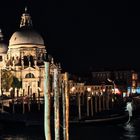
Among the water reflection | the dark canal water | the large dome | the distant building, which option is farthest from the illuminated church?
the dark canal water

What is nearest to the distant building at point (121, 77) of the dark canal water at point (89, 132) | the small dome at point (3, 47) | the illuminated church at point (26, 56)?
the small dome at point (3, 47)

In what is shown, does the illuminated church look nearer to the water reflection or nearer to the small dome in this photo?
the small dome

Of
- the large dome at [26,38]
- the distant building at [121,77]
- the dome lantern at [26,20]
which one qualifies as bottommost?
the distant building at [121,77]

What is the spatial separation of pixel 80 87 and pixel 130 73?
18.2 m

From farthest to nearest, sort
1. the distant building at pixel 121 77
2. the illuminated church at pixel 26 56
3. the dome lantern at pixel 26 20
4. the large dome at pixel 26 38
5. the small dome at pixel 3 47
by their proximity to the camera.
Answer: the distant building at pixel 121 77 < the small dome at pixel 3 47 < the dome lantern at pixel 26 20 < the large dome at pixel 26 38 < the illuminated church at pixel 26 56

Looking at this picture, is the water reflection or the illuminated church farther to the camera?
the illuminated church

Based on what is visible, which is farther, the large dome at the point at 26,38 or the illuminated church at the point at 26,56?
the large dome at the point at 26,38

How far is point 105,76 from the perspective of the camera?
8475cm

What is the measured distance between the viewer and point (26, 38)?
6456cm

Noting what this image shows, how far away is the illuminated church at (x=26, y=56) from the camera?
197 feet

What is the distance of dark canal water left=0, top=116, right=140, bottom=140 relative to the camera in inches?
909

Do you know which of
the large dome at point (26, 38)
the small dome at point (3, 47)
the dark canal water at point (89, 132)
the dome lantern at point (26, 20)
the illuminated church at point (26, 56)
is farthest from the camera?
the small dome at point (3, 47)

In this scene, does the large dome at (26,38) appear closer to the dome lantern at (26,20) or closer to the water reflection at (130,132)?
the dome lantern at (26,20)

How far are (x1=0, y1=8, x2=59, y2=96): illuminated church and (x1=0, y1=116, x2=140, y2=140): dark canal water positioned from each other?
29765 mm
